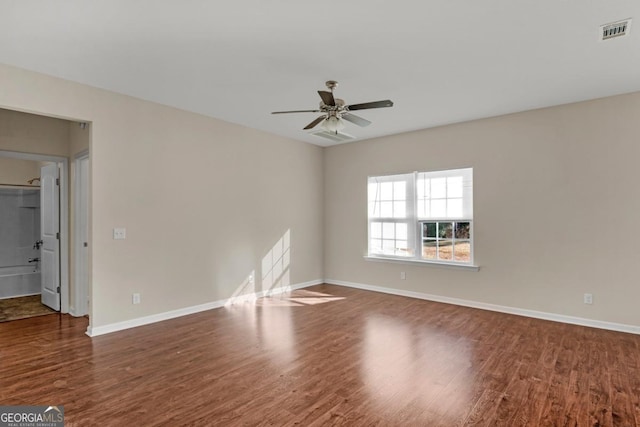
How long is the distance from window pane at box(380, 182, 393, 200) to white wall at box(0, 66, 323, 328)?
163 cm

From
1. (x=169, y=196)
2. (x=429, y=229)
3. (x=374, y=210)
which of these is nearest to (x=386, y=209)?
(x=374, y=210)

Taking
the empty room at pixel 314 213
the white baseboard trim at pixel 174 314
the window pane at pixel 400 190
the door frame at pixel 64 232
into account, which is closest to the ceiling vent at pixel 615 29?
the empty room at pixel 314 213

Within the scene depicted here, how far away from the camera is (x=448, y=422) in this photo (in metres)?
2.22

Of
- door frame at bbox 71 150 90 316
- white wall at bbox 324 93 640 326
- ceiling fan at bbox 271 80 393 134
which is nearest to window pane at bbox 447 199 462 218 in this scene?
white wall at bbox 324 93 640 326

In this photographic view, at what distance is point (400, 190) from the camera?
5.95 metres

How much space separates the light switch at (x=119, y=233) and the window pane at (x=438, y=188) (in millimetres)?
4438

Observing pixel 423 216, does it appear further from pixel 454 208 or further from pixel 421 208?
pixel 454 208

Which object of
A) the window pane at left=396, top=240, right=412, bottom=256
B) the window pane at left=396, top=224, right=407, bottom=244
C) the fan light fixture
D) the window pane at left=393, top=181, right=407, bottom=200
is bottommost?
the window pane at left=396, top=240, right=412, bottom=256

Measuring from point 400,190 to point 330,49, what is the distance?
3.40 meters

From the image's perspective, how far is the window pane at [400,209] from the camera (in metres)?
5.90

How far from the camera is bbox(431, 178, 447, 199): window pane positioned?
5.41 meters

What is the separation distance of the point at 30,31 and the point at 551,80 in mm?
4859

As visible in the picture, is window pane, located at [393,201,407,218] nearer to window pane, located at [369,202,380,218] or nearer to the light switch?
window pane, located at [369,202,380,218]

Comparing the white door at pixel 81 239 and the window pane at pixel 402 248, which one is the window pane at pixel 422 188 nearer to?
the window pane at pixel 402 248
